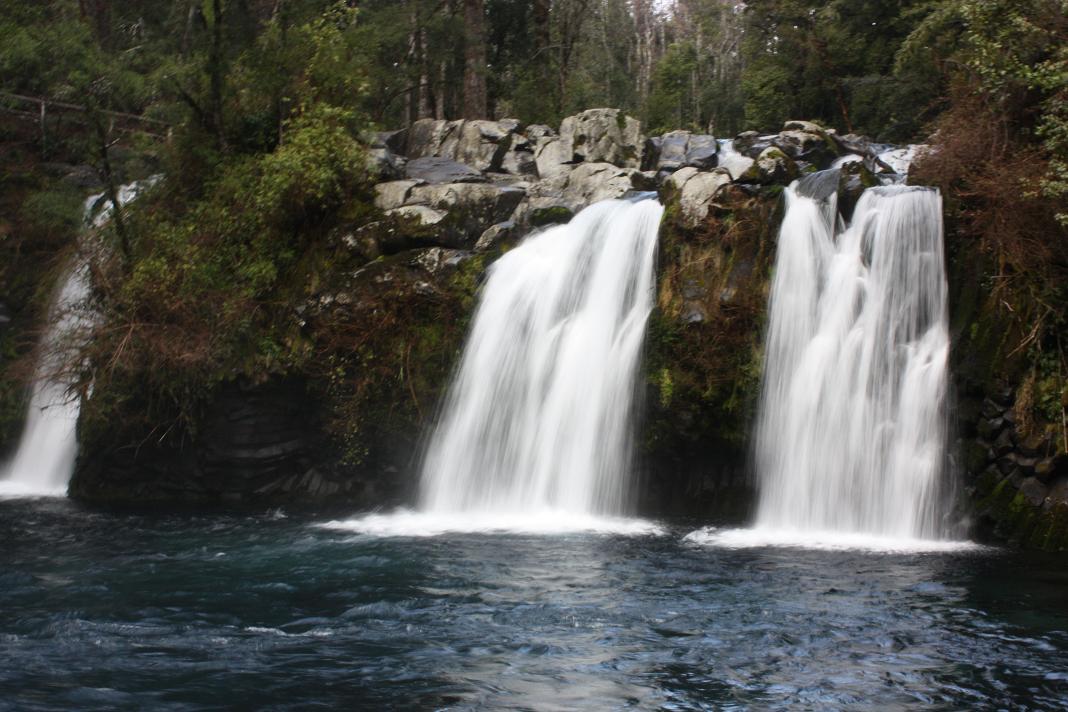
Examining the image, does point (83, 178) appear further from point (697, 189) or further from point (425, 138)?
point (697, 189)

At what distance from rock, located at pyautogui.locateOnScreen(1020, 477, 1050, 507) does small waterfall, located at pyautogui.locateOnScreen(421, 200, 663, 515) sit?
4.98 metres

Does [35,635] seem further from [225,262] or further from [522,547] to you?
[225,262]

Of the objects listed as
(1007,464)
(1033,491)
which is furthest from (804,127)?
(1033,491)

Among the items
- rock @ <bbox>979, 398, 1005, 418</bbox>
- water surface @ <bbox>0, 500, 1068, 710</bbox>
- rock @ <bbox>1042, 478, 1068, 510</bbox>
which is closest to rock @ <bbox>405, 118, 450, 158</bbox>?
water surface @ <bbox>0, 500, 1068, 710</bbox>

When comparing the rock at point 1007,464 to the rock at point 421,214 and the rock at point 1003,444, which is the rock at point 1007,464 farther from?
the rock at point 421,214

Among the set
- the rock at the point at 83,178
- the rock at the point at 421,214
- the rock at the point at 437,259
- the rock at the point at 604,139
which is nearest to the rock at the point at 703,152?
the rock at the point at 604,139

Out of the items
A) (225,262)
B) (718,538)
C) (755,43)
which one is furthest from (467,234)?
(755,43)

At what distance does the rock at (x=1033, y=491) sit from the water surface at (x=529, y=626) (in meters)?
0.80

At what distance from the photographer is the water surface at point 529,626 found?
23.8 feet

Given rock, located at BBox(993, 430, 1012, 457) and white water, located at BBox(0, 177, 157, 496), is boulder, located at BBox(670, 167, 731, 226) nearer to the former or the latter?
rock, located at BBox(993, 430, 1012, 457)

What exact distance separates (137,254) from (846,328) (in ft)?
39.5

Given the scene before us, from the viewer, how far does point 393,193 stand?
1798 cm

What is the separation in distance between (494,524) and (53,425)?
10.7 m

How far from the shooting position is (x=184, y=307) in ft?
55.1
